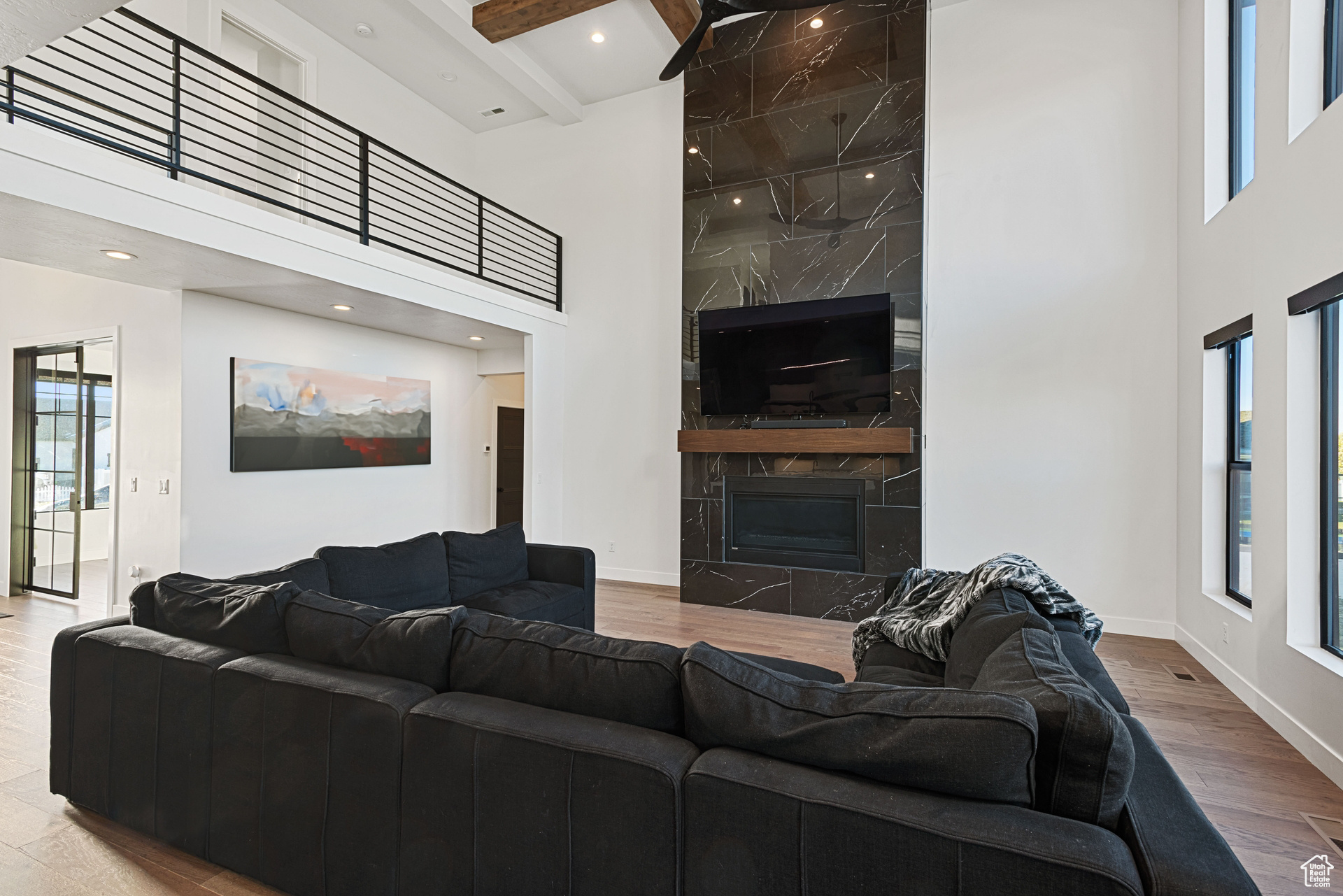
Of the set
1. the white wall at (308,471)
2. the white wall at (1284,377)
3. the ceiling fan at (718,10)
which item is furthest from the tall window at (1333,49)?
the white wall at (308,471)

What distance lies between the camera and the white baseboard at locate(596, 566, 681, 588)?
6234 mm

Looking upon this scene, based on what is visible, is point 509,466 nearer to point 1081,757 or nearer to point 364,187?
point 364,187

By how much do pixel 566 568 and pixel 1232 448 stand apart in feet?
13.0

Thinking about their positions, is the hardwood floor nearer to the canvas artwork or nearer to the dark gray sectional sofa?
the dark gray sectional sofa

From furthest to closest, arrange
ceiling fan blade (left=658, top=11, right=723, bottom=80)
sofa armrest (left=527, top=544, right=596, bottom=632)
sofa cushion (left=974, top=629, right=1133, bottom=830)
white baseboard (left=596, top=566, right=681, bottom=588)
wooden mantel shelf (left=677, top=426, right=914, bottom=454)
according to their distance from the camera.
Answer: white baseboard (left=596, top=566, right=681, bottom=588) → wooden mantel shelf (left=677, top=426, right=914, bottom=454) → sofa armrest (left=527, top=544, right=596, bottom=632) → ceiling fan blade (left=658, top=11, right=723, bottom=80) → sofa cushion (left=974, top=629, right=1133, bottom=830)

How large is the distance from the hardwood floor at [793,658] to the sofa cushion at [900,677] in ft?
3.33

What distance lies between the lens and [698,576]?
18.5 feet

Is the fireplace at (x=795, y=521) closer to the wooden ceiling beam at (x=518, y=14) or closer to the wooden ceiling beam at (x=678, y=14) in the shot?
the wooden ceiling beam at (x=678, y=14)

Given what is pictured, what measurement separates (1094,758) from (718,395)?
4641mm

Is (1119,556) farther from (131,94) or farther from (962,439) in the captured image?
(131,94)

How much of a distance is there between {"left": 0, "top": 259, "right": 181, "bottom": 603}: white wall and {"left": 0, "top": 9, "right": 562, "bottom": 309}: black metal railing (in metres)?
1.03

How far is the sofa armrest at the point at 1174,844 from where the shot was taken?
3.16 feet

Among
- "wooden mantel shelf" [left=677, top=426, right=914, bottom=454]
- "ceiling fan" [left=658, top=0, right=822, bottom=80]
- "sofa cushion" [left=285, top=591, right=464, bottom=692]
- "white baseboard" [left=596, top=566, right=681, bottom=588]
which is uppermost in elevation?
"ceiling fan" [left=658, top=0, right=822, bottom=80]

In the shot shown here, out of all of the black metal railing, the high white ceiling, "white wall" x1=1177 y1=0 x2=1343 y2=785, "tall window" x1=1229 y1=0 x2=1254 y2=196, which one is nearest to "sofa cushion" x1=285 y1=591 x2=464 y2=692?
the black metal railing
